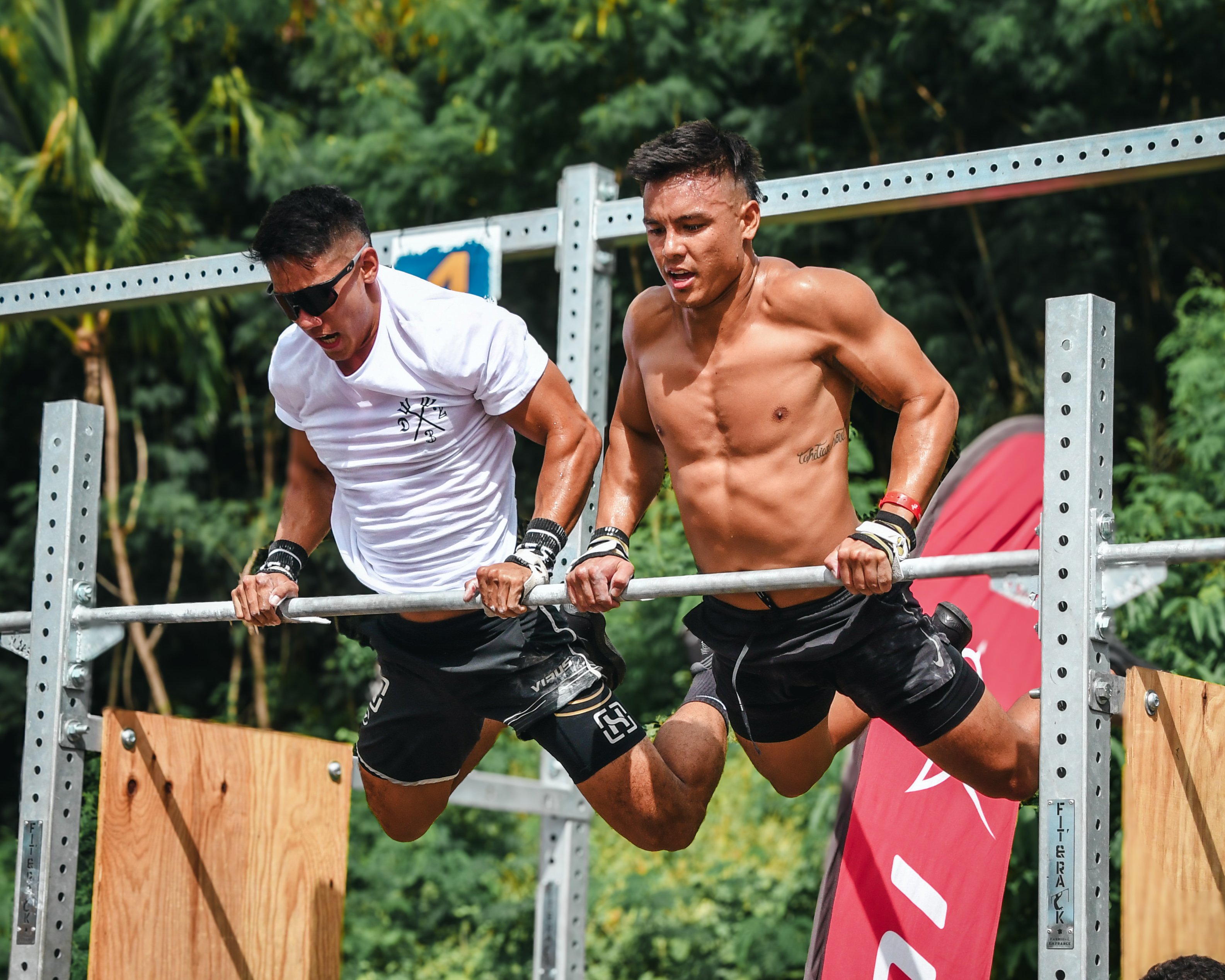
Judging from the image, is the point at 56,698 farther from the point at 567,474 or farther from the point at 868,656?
the point at 868,656

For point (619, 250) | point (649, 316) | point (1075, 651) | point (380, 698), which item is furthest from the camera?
point (619, 250)

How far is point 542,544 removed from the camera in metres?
2.76

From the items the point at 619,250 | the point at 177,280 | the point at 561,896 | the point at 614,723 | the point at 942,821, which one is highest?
the point at 619,250

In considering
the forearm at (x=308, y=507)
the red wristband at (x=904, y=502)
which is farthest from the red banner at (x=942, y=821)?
the forearm at (x=308, y=507)

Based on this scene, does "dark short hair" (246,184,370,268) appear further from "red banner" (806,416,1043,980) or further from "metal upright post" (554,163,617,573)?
"red banner" (806,416,1043,980)

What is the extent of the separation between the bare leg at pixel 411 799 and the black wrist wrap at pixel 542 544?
522 millimetres

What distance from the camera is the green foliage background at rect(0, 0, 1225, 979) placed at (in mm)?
7145

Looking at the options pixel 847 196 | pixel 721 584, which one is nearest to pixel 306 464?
pixel 721 584

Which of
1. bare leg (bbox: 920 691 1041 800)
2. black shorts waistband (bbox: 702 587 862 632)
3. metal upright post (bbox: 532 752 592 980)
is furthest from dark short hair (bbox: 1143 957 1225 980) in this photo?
metal upright post (bbox: 532 752 592 980)

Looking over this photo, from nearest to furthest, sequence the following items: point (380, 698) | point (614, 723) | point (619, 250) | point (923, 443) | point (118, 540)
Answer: point (923, 443)
point (614, 723)
point (380, 698)
point (619, 250)
point (118, 540)

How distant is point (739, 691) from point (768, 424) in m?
0.63

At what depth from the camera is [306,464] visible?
3.27 meters

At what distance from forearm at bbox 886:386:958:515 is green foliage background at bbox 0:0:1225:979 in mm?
2437

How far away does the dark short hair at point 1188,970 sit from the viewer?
7.32 ft
